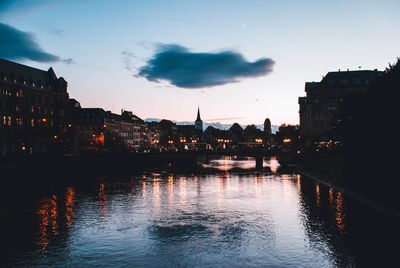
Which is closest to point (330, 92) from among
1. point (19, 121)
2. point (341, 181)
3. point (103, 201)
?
point (341, 181)

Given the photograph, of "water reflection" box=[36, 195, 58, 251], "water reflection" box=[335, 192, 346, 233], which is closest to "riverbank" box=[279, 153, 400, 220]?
"water reflection" box=[335, 192, 346, 233]

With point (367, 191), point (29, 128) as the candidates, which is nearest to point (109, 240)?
point (367, 191)

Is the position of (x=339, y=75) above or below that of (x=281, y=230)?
above

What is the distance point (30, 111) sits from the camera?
474ft

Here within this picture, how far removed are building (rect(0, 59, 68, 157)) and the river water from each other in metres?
69.1

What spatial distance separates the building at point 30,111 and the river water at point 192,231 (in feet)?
227

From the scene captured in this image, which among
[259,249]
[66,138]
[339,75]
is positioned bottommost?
[259,249]

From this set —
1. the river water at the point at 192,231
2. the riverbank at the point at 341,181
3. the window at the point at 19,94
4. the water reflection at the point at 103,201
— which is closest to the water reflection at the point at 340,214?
the river water at the point at 192,231

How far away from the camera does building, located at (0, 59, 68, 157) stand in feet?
433

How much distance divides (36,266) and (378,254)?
25.1 metres

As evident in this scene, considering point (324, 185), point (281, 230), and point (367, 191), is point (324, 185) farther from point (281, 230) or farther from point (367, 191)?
point (281, 230)

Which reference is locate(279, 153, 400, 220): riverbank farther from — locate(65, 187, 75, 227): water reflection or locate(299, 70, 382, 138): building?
locate(299, 70, 382, 138): building

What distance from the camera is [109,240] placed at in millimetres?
37219

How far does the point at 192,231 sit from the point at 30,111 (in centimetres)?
11975
